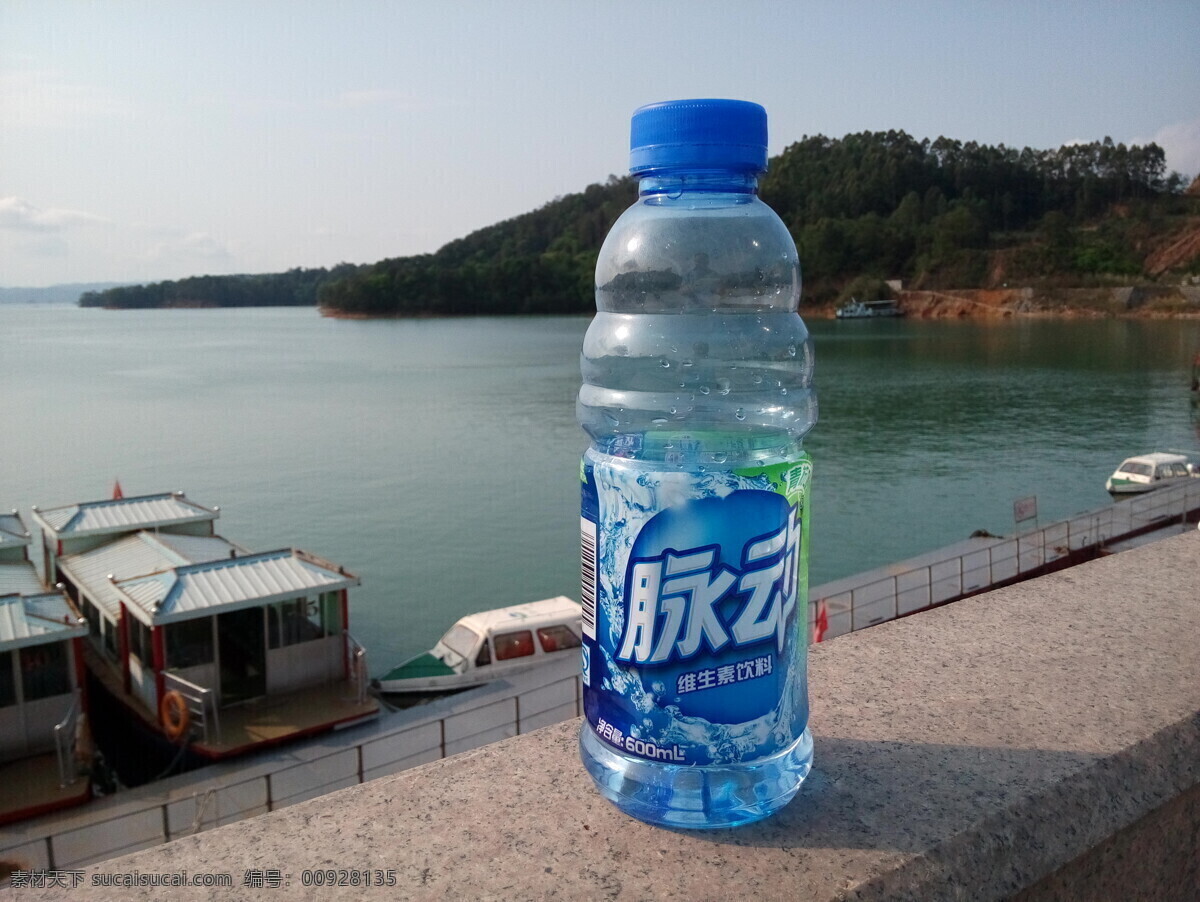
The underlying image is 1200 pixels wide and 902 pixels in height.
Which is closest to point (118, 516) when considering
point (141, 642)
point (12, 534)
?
point (12, 534)

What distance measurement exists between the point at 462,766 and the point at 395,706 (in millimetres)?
14063

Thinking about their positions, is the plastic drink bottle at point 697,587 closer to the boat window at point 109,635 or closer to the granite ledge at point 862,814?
the granite ledge at point 862,814

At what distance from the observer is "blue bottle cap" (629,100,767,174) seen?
A: 1.39 meters

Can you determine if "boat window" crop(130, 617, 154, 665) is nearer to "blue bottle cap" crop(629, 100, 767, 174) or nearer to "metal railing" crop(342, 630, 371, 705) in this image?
"metal railing" crop(342, 630, 371, 705)

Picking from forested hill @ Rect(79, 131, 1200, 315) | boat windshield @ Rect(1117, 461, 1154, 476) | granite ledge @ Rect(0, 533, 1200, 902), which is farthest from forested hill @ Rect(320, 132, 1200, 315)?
granite ledge @ Rect(0, 533, 1200, 902)

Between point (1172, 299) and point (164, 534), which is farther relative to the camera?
point (1172, 299)

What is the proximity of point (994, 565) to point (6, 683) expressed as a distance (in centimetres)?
A: 1501

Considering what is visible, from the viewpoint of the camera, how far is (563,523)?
3047 cm

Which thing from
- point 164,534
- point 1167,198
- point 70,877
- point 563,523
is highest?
point 1167,198

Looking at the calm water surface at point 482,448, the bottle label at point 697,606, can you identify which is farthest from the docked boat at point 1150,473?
the bottle label at point 697,606

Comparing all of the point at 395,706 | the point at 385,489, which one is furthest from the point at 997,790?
the point at 385,489

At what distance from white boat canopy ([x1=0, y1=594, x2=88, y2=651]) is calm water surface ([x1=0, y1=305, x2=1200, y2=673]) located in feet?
23.5

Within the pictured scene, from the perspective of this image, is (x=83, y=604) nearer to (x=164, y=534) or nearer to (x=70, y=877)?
(x=164, y=534)

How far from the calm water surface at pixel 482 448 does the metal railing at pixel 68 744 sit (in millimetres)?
7248
